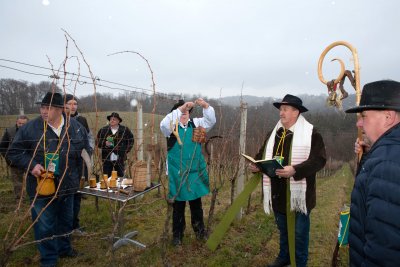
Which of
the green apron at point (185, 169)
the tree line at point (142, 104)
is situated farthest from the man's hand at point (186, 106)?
the tree line at point (142, 104)

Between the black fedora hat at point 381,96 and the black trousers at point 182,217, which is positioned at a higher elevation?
the black fedora hat at point 381,96

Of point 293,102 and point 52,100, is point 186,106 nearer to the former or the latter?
point 293,102

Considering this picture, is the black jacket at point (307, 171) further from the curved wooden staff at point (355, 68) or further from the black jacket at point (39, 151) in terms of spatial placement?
the black jacket at point (39, 151)

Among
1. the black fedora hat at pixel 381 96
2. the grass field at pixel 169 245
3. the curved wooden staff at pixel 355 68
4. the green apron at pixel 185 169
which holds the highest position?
the curved wooden staff at pixel 355 68

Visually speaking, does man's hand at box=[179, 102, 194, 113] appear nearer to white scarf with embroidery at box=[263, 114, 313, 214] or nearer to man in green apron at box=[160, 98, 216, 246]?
man in green apron at box=[160, 98, 216, 246]

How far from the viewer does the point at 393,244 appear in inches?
51.6

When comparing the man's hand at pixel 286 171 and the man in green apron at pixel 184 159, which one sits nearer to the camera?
the man's hand at pixel 286 171

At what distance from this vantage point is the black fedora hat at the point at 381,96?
1534 millimetres

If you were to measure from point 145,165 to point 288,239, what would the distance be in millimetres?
2144

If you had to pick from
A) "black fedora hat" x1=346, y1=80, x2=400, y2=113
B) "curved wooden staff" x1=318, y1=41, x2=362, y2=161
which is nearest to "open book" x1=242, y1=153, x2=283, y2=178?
"curved wooden staff" x1=318, y1=41, x2=362, y2=161

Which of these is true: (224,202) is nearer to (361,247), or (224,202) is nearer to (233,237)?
(233,237)

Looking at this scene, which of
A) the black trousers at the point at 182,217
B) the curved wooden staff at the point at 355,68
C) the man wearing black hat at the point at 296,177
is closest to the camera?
the curved wooden staff at the point at 355,68

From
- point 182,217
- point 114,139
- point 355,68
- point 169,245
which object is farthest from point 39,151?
point 355,68

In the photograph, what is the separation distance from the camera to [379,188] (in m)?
1.36
